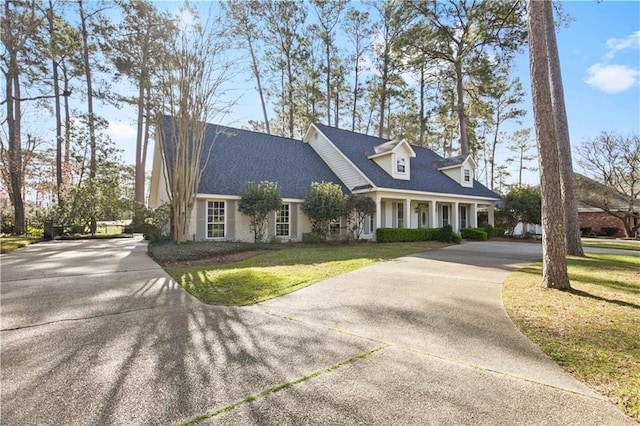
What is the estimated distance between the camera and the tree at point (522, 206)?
64.2ft

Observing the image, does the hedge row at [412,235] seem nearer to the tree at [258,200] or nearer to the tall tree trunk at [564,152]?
the tree at [258,200]

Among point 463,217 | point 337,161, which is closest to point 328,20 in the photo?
point 337,161

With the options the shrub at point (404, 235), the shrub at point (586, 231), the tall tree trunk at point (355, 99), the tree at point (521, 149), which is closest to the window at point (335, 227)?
the shrub at point (404, 235)

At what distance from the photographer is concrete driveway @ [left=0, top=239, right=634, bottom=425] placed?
2.24 metres

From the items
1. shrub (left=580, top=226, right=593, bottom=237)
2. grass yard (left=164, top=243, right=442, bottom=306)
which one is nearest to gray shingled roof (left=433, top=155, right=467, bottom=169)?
shrub (left=580, top=226, right=593, bottom=237)

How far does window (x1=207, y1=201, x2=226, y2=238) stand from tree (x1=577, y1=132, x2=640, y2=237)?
26864 mm

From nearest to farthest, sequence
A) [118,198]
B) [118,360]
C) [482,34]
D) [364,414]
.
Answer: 1. [364,414]
2. [118,360]
3. [482,34]
4. [118,198]

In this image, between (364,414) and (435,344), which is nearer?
(364,414)

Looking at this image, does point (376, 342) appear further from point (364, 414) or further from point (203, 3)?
point (203, 3)

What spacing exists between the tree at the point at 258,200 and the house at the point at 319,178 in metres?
0.62

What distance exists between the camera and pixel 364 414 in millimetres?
2201

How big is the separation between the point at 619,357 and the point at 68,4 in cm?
2846

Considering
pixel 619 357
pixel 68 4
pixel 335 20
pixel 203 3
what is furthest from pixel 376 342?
pixel 335 20

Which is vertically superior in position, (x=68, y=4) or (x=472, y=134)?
(x=68, y=4)
